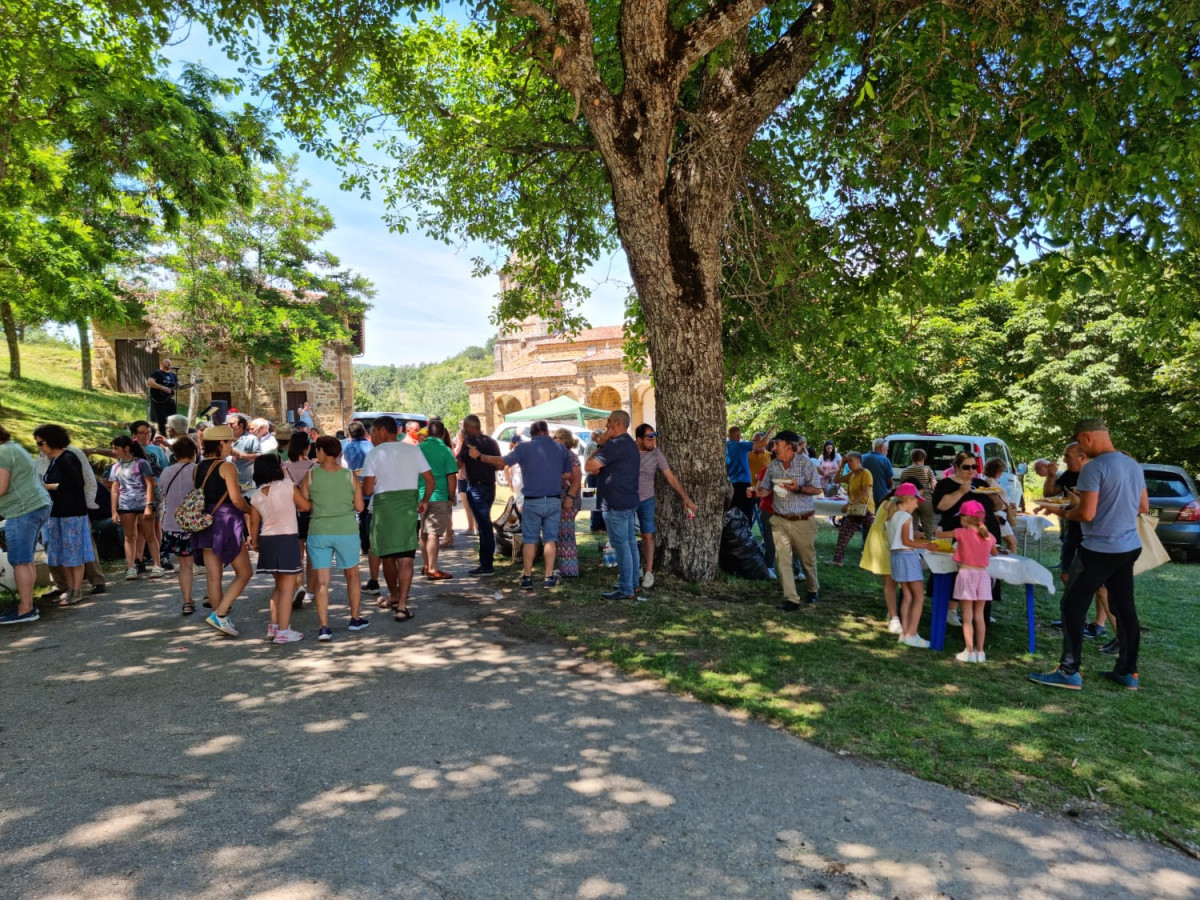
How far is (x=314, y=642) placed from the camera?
5.63 metres

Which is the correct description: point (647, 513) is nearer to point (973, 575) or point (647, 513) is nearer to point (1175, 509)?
point (973, 575)

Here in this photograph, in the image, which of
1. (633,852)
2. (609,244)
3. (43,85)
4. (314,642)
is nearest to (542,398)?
(609,244)

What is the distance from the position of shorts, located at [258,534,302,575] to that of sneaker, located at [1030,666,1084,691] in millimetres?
5599

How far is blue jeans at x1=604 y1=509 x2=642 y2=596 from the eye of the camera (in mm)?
7031

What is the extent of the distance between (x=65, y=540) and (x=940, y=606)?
812cm

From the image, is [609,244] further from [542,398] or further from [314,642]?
[542,398]

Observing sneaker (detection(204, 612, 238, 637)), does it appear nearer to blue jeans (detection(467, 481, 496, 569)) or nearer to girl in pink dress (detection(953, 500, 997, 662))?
blue jeans (detection(467, 481, 496, 569))

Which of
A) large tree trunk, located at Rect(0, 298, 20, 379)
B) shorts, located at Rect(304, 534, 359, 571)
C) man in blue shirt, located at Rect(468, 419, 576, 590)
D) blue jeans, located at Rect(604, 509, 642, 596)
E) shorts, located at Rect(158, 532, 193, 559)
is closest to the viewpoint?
shorts, located at Rect(304, 534, 359, 571)

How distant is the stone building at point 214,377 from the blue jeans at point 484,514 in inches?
927

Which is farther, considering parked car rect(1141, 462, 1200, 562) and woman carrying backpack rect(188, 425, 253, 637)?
parked car rect(1141, 462, 1200, 562)

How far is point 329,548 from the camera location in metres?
5.67

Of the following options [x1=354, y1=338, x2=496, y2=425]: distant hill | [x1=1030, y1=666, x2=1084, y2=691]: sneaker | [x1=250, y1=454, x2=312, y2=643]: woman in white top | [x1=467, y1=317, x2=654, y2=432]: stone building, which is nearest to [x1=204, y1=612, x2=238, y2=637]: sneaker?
[x1=250, y1=454, x2=312, y2=643]: woman in white top

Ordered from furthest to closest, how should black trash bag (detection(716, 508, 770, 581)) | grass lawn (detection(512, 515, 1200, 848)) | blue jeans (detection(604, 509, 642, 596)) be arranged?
black trash bag (detection(716, 508, 770, 581)) → blue jeans (detection(604, 509, 642, 596)) → grass lawn (detection(512, 515, 1200, 848))

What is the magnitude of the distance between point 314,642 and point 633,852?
12.3 ft
